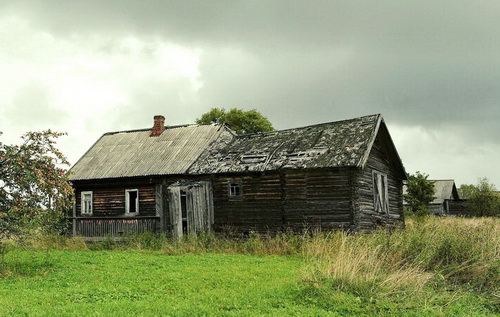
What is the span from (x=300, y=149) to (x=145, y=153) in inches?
384

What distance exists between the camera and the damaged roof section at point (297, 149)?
18.4 m

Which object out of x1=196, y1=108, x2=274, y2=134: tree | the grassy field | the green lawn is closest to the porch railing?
the grassy field

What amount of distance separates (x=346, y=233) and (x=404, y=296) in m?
9.47

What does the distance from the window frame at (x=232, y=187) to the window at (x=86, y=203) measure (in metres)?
8.88

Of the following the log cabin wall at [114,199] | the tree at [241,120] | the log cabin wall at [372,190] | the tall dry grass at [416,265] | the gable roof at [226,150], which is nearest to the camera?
the tall dry grass at [416,265]

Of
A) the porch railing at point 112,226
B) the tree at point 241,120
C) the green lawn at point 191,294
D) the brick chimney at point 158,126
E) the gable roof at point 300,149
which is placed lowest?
the green lawn at point 191,294

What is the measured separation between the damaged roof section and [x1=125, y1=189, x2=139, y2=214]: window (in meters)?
4.04

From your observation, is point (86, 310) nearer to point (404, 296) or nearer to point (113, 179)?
point (404, 296)

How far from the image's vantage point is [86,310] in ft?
25.7

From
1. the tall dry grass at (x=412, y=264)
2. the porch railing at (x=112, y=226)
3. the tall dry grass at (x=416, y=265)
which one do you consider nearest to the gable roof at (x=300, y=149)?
the porch railing at (x=112, y=226)

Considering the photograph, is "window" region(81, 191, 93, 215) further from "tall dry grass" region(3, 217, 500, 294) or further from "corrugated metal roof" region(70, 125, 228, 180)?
"tall dry grass" region(3, 217, 500, 294)

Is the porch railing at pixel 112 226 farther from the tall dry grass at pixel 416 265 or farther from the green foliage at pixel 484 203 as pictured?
the green foliage at pixel 484 203

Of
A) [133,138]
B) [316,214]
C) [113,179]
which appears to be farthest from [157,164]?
[316,214]

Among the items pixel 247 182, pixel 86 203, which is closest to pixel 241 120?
pixel 86 203
